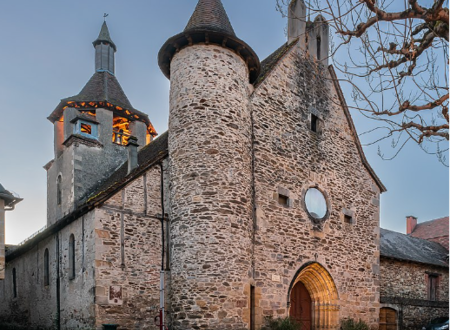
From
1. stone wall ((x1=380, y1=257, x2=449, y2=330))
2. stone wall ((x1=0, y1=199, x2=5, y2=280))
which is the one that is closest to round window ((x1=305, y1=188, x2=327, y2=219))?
stone wall ((x1=380, y1=257, x2=449, y2=330))

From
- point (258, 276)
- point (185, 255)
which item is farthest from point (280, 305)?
point (185, 255)

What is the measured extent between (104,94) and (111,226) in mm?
11626

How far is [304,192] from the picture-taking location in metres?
15.8

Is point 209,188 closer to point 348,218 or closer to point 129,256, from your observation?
point 129,256

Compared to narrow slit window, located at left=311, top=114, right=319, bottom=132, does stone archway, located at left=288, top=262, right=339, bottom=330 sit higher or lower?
lower

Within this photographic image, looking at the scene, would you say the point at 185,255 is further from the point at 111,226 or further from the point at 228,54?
the point at 228,54

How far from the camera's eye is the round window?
1591 cm

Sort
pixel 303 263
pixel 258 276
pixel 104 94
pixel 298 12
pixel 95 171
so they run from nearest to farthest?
1. pixel 258 276
2. pixel 303 263
3. pixel 298 12
4. pixel 95 171
5. pixel 104 94

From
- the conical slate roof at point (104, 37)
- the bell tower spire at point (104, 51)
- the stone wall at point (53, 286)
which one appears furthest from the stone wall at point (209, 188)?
the conical slate roof at point (104, 37)

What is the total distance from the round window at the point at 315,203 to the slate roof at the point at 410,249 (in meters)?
4.76

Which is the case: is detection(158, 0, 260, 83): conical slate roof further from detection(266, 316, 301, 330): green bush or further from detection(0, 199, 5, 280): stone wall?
detection(266, 316, 301, 330): green bush

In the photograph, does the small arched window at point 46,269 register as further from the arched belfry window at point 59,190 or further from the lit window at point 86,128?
the lit window at point 86,128

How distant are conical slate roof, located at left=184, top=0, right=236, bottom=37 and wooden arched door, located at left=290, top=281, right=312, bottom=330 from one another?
8799 millimetres

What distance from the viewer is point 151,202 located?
13.7m
